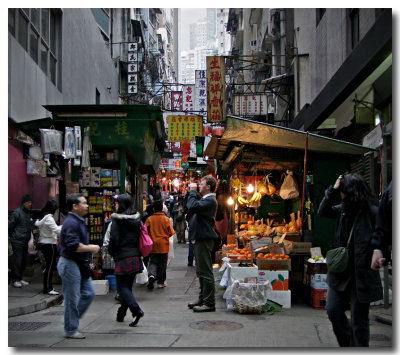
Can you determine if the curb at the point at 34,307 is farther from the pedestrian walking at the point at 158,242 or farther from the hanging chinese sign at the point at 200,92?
the hanging chinese sign at the point at 200,92

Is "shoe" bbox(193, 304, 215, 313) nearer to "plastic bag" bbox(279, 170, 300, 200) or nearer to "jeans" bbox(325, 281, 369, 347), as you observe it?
"jeans" bbox(325, 281, 369, 347)

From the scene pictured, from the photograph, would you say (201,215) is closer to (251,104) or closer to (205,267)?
(205,267)

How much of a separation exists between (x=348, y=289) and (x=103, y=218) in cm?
849

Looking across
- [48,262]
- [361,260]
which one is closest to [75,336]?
[361,260]

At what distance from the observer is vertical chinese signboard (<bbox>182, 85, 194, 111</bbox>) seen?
20.7 m

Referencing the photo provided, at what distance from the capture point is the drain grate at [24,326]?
22.7 ft

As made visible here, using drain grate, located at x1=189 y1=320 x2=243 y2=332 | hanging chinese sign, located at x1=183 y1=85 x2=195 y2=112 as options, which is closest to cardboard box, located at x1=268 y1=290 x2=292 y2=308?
drain grate, located at x1=189 y1=320 x2=243 y2=332

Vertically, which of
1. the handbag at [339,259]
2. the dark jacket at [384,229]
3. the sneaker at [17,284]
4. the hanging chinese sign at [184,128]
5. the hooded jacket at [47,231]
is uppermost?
the hanging chinese sign at [184,128]

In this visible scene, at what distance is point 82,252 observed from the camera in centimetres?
600

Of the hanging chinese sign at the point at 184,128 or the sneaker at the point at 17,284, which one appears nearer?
the sneaker at the point at 17,284

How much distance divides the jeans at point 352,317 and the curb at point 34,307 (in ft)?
17.7

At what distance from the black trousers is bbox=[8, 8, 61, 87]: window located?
14.8ft

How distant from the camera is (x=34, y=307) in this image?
8.30 meters

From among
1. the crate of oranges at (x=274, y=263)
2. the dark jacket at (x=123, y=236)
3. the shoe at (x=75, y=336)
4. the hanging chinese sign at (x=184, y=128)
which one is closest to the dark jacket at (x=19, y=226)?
the dark jacket at (x=123, y=236)
